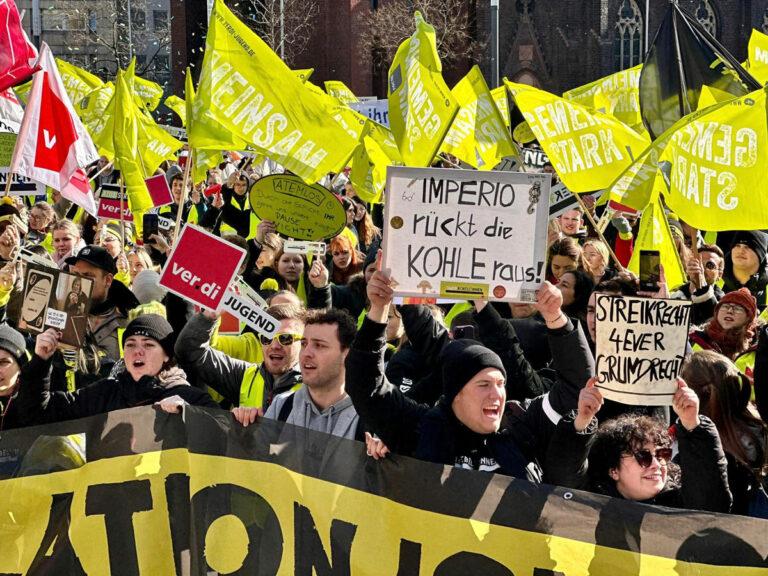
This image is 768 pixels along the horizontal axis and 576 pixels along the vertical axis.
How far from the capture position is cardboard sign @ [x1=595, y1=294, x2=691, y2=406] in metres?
3.88

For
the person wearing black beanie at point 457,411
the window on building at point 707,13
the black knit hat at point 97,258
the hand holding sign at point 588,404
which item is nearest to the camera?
the hand holding sign at point 588,404

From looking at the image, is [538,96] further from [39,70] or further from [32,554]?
[32,554]

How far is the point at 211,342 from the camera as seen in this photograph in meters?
6.14

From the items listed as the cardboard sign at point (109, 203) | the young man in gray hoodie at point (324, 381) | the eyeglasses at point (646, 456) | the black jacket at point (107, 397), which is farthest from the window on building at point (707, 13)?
the eyeglasses at point (646, 456)

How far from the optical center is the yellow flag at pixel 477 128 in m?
8.45

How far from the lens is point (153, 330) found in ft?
17.8

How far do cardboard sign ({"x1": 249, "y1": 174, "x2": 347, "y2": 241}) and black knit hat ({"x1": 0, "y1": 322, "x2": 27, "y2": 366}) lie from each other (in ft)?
9.38

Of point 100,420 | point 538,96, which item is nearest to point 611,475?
point 100,420

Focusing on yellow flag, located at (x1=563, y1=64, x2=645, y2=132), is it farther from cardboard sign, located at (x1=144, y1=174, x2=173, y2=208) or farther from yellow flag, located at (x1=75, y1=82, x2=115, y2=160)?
yellow flag, located at (x1=75, y1=82, x2=115, y2=160)

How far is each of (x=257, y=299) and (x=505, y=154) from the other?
3.13 meters

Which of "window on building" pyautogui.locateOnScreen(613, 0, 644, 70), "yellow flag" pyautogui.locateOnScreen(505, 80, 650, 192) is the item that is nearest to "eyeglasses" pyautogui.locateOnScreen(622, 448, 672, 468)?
"yellow flag" pyautogui.locateOnScreen(505, 80, 650, 192)

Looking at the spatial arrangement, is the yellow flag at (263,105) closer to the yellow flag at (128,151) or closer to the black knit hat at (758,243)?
the yellow flag at (128,151)

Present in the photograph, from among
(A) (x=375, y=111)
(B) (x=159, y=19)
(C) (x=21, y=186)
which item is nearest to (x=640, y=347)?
(C) (x=21, y=186)

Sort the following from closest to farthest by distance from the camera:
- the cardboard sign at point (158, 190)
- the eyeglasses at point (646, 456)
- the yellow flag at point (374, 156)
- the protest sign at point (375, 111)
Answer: the eyeglasses at point (646, 456)
the yellow flag at point (374, 156)
the cardboard sign at point (158, 190)
the protest sign at point (375, 111)
